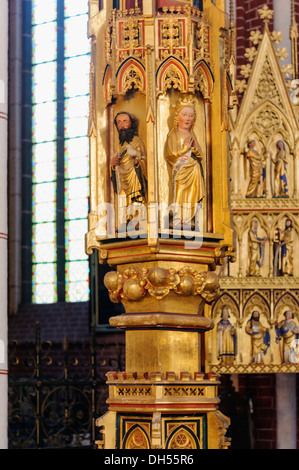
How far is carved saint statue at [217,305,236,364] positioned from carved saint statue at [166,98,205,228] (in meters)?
1.67

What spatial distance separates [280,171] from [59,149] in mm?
6912

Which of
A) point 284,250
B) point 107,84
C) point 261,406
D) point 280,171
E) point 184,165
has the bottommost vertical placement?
point 261,406

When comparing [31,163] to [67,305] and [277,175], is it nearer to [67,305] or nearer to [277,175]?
[67,305]

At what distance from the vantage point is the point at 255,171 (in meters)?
7.34

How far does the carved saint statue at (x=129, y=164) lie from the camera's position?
5.59 metres

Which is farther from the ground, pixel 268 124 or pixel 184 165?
pixel 268 124

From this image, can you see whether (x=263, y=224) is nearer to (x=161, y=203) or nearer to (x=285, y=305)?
(x=285, y=305)

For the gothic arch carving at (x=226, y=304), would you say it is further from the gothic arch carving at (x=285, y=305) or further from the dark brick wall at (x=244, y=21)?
the dark brick wall at (x=244, y=21)

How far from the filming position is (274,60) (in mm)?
7461

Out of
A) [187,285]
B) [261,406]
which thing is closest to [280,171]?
[187,285]

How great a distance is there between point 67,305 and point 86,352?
86 cm

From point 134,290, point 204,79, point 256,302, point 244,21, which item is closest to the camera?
point 134,290
